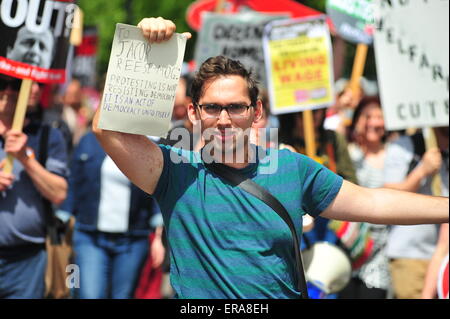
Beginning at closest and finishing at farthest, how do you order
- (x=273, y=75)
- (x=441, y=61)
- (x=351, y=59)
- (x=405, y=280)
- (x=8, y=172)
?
(x=8, y=172), (x=441, y=61), (x=405, y=280), (x=273, y=75), (x=351, y=59)

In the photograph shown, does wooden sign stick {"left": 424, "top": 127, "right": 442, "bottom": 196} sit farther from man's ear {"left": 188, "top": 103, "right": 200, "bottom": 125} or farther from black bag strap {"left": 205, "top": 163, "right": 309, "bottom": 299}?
man's ear {"left": 188, "top": 103, "right": 200, "bottom": 125}

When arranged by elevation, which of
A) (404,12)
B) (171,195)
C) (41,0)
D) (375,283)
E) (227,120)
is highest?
(404,12)

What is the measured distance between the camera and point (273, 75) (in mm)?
7543

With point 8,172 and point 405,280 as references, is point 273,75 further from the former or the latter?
point 8,172

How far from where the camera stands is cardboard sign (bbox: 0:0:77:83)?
532cm

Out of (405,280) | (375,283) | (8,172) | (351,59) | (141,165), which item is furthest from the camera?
(351,59)

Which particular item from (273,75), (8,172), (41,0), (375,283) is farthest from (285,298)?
(273,75)

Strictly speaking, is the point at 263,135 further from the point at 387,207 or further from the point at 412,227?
→ the point at 387,207

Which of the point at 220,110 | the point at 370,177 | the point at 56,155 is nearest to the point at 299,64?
the point at 370,177

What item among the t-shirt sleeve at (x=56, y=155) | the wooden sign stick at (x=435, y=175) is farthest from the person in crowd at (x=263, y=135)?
the t-shirt sleeve at (x=56, y=155)

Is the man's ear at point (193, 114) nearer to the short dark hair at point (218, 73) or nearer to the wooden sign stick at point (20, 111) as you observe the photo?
the short dark hair at point (218, 73)

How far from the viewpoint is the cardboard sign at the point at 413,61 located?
5883 millimetres
